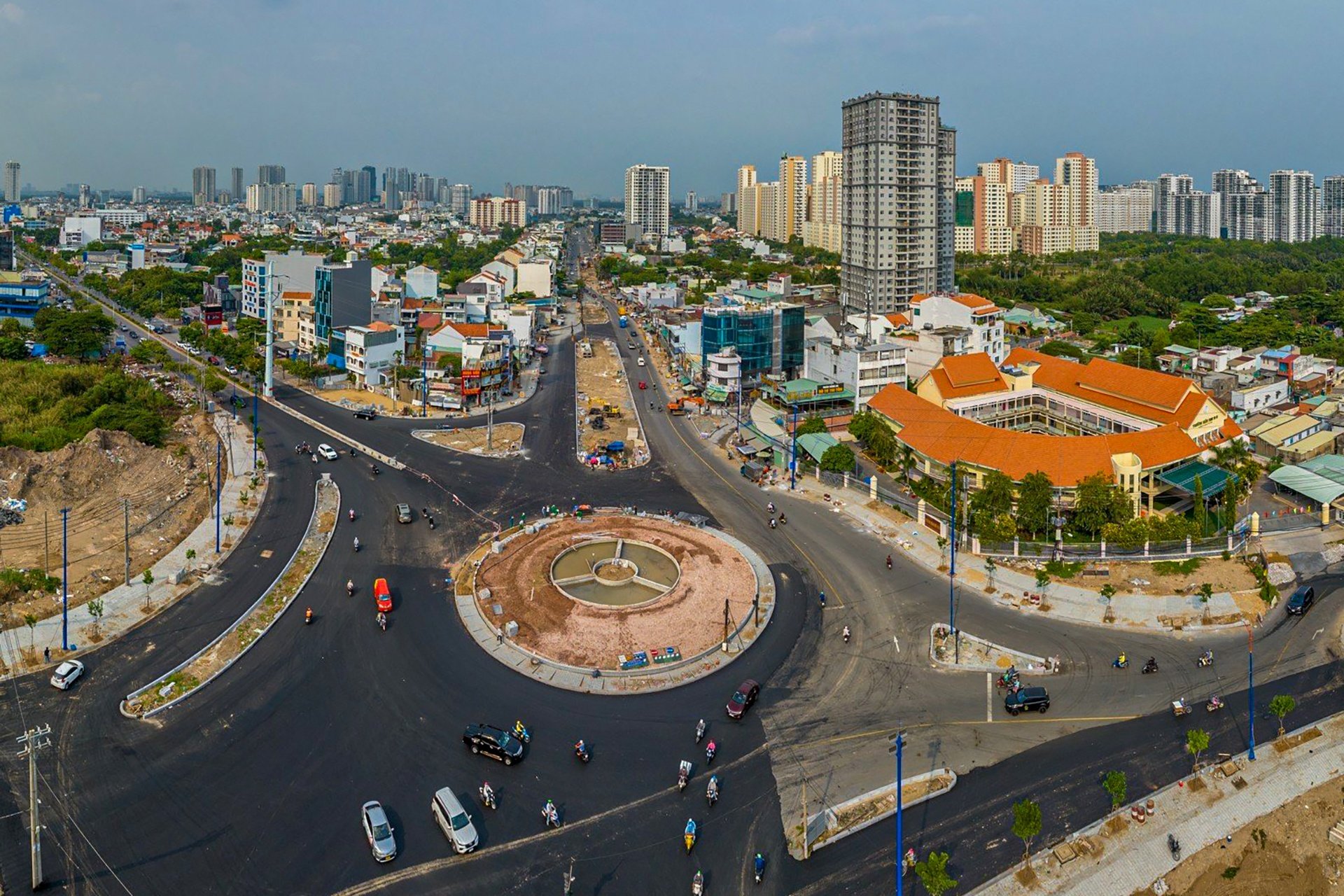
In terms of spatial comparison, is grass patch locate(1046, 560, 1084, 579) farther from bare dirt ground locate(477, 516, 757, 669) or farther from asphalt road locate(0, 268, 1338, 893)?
bare dirt ground locate(477, 516, 757, 669)

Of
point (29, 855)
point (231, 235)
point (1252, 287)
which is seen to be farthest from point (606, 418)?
point (231, 235)

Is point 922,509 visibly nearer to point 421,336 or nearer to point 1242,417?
point 1242,417

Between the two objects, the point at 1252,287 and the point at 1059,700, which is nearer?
the point at 1059,700

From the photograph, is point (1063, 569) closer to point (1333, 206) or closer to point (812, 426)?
point (812, 426)

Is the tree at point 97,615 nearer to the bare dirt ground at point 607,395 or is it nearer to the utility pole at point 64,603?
the utility pole at point 64,603

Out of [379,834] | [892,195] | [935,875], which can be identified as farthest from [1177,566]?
[892,195]

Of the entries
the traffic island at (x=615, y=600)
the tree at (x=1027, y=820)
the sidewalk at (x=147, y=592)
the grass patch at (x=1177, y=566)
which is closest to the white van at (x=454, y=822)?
the traffic island at (x=615, y=600)

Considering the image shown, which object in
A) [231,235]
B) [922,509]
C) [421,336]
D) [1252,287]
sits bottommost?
[922,509]
